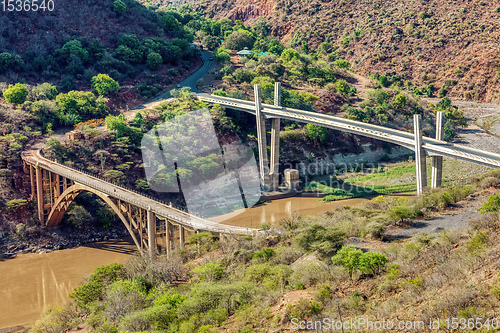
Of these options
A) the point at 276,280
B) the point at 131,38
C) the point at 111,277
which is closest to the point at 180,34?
the point at 131,38

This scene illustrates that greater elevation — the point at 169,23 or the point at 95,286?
the point at 169,23

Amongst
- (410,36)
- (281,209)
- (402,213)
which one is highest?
(410,36)

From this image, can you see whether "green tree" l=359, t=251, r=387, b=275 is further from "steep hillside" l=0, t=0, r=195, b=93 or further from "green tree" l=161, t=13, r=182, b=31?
"green tree" l=161, t=13, r=182, b=31

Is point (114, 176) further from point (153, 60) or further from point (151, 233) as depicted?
point (153, 60)

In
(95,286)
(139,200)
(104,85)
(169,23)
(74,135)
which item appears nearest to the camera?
(95,286)

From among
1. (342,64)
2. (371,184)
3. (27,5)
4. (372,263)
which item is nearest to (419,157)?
(371,184)

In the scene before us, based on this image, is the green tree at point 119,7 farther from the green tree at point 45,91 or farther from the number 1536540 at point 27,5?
the green tree at point 45,91

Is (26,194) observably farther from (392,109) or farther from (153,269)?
(392,109)
